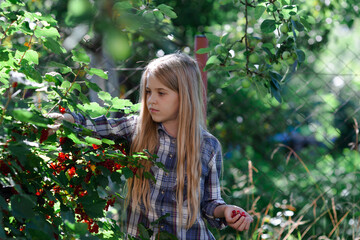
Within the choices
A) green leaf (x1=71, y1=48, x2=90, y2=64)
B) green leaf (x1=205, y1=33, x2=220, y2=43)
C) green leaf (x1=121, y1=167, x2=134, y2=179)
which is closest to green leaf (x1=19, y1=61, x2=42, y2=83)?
green leaf (x1=71, y1=48, x2=90, y2=64)

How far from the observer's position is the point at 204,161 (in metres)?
1.88

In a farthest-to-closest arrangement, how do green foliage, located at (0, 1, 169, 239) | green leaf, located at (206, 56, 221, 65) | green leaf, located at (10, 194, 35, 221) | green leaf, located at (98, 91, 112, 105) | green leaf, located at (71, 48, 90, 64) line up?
green leaf, located at (206, 56, 221, 65) → green leaf, located at (98, 91, 112, 105) → green leaf, located at (71, 48, 90, 64) → green foliage, located at (0, 1, 169, 239) → green leaf, located at (10, 194, 35, 221)

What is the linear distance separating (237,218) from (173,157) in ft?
1.02

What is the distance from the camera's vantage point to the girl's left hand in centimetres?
170

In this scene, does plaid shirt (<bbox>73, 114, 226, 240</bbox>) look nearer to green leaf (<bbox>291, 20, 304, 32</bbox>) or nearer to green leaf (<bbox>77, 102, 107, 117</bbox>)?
green leaf (<bbox>77, 102, 107, 117</bbox>)

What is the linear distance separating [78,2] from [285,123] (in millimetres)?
3143

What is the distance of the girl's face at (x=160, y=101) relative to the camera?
1.80 metres

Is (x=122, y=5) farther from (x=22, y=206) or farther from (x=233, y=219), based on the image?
(x=233, y=219)

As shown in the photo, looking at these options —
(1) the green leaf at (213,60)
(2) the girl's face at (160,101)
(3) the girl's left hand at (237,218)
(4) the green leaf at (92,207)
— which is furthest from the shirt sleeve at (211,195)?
(4) the green leaf at (92,207)

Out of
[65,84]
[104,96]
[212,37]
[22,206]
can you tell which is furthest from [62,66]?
[212,37]

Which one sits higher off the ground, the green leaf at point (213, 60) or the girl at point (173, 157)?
the green leaf at point (213, 60)

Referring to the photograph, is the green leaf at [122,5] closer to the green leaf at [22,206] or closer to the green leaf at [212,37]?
the green leaf at [22,206]

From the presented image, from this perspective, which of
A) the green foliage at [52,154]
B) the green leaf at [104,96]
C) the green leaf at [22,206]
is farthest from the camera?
the green leaf at [104,96]

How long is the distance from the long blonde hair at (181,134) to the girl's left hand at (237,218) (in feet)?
0.37
